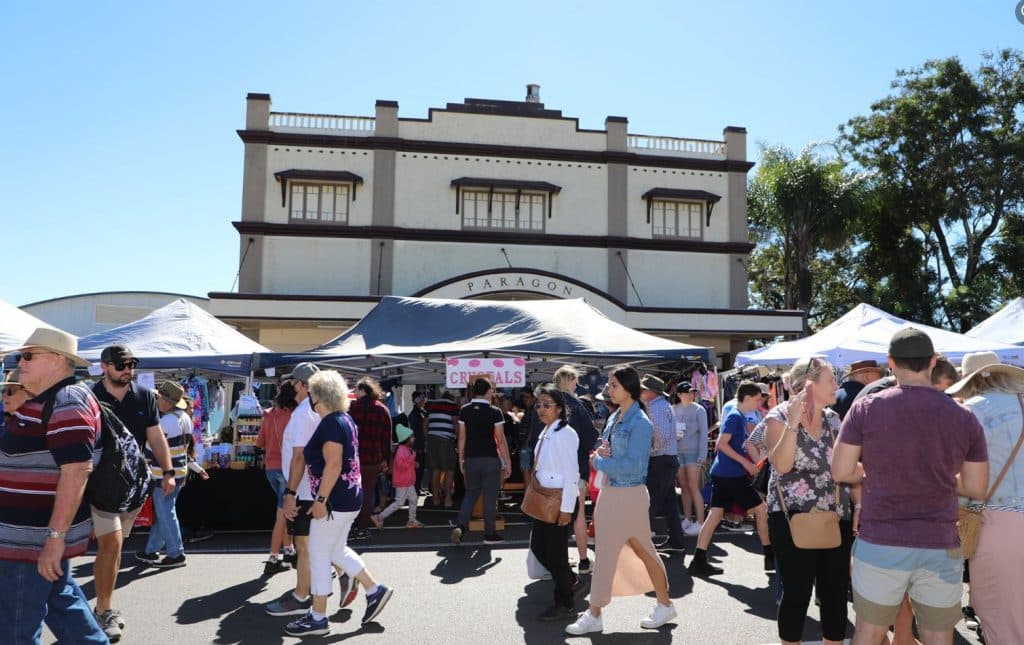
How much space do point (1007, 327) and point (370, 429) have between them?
37.6 feet

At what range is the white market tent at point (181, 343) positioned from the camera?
38.0 feet

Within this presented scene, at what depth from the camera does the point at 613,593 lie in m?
5.68

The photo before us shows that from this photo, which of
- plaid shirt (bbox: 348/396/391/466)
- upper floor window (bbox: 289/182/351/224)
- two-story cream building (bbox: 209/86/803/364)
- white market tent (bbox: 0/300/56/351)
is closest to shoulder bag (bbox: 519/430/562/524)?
plaid shirt (bbox: 348/396/391/466)

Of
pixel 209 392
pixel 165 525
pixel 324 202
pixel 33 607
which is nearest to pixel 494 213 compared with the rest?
pixel 324 202

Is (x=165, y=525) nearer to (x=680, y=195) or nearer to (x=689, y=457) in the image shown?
(x=689, y=457)

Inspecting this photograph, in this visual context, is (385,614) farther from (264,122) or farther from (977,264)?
(977,264)

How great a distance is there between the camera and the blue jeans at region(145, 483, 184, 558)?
7.70 metres

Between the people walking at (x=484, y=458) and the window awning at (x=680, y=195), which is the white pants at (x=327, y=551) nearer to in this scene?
the people walking at (x=484, y=458)

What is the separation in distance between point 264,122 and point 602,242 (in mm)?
11585

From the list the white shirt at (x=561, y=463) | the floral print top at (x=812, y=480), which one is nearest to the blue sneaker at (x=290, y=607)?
the white shirt at (x=561, y=463)

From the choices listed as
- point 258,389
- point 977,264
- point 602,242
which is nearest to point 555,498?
point 258,389

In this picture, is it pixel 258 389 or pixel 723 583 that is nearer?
pixel 723 583

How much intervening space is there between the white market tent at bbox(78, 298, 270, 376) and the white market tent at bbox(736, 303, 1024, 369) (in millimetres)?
8548

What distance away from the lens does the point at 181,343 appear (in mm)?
12086
